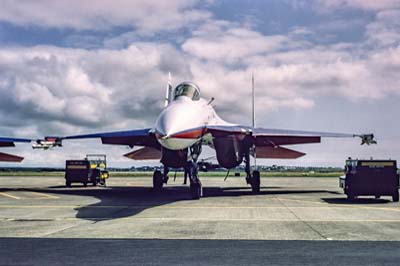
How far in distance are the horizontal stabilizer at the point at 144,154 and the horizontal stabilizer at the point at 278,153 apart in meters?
7.14

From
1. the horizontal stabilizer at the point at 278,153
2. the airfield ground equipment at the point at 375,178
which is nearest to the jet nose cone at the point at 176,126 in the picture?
the airfield ground equipment at the point at 375,178

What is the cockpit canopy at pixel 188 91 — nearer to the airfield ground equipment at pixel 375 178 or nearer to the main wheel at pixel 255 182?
the main wheel at pixel 255 182

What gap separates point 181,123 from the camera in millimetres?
19422

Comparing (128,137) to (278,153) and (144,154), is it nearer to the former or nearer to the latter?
(144,154)

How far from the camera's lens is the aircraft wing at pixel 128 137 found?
81.6ft

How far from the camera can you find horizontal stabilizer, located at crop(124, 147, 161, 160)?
112ft

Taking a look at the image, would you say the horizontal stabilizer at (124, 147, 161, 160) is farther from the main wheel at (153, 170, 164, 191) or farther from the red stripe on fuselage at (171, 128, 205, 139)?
the red stripe on fuselage at (171, 128, 205, 139)

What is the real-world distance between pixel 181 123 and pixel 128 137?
728cm

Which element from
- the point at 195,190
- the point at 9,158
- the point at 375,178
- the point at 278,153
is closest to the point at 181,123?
the point at 195,190

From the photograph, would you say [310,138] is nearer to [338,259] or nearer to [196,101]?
[196,101]

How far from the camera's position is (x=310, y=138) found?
28156 millimetres

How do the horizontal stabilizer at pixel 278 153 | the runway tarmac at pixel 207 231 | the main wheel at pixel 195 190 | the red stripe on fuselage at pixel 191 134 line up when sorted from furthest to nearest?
the horizontal stabilizer at pixel 278 153 < the main wheel at pixel 195 190 < the red stripe on fuselage at pixel 191 134 < the runway tarmac at pixel 207 231

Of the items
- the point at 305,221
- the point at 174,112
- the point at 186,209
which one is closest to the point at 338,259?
the point at 305,221

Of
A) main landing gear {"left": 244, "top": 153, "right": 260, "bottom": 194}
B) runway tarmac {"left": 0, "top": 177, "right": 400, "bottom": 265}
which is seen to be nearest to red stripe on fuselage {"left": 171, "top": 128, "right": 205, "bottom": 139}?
runway tarmac {"left": 0, "top": 177, "right": 400, "bottom": 265}
